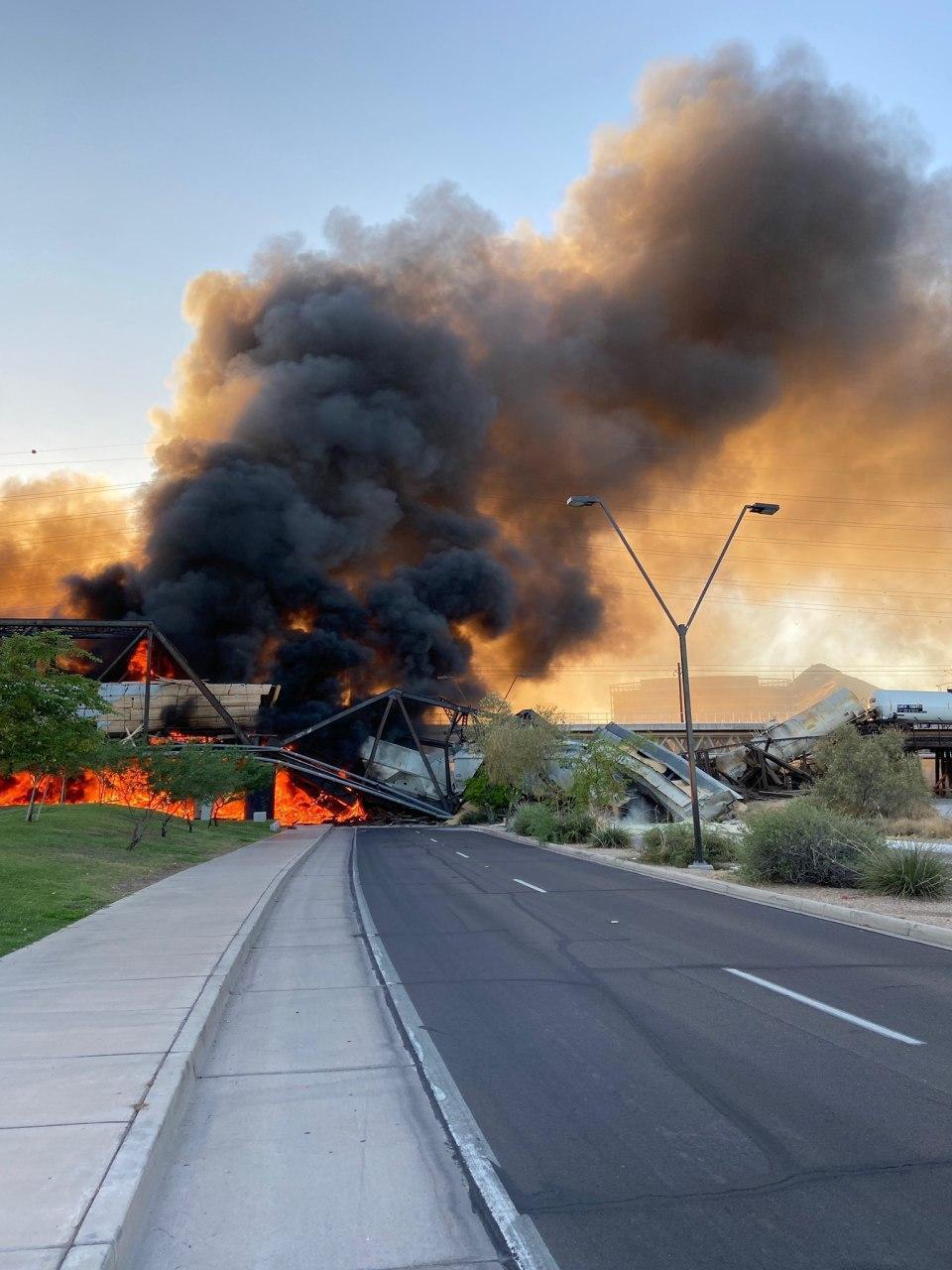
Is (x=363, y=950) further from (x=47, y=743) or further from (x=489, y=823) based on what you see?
(x=489, y=823)

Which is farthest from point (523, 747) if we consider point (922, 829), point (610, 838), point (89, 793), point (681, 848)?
point (89, 793)

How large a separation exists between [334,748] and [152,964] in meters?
58.3

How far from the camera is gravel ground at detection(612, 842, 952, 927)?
11336 mm

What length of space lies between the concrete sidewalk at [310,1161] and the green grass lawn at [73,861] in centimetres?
442

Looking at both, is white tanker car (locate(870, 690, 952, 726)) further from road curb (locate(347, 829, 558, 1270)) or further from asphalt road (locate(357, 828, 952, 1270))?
road curb (locate(347, 829, 558, 1270))

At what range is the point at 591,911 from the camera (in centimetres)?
1301

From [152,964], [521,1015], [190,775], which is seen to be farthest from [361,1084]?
[190,775]

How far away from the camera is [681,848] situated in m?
21.1

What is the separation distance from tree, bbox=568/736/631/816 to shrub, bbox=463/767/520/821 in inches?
804

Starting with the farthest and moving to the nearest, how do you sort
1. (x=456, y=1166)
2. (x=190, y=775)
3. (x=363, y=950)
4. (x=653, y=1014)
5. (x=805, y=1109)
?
(x=190, y=775) → (x=363, y=950) → (x=653, y=1014) → (x=805, y=1109) → (x=456, y=1166)

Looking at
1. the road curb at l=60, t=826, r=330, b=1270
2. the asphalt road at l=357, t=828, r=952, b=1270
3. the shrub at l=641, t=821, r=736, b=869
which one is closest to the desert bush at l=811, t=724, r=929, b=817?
the shrub at l=641, t=821, r=736, b=869

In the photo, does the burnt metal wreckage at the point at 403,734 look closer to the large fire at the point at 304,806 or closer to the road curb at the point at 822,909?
the large fire at the point at 304,806

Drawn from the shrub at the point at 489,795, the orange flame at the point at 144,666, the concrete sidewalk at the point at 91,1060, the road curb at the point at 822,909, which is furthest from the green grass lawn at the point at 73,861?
the orange flame at the point at 144,666

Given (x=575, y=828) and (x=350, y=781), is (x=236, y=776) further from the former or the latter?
(x=350, y=781)
